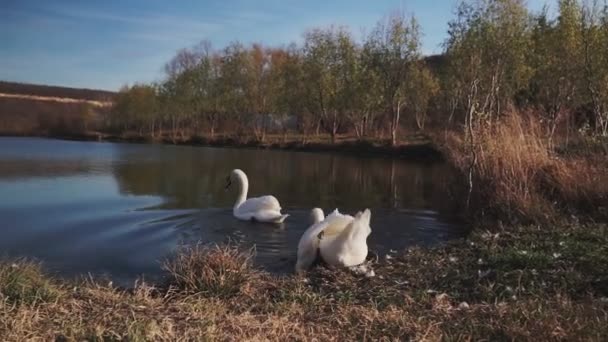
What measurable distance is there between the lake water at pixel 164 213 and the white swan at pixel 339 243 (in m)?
0.61

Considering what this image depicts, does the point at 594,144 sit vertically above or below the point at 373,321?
above

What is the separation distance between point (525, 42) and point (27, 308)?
107ft

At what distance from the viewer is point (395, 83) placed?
4991cm

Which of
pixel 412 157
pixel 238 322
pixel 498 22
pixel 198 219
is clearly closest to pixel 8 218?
pixel 198 219

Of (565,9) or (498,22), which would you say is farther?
(498,22)

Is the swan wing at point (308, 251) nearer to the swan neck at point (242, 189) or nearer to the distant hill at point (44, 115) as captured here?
the swan neck at point (242, 189)

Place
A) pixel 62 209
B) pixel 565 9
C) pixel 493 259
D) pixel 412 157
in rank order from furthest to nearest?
pixel 412 157
pixel 565 9
pixel 62 209
pixel 493 259

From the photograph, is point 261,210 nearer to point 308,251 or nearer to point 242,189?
point 242,189

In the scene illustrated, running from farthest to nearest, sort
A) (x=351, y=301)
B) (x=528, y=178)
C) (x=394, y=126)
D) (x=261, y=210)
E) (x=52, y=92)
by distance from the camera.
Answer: (x=52, y=92) → (x=394, y=126) → (x=261, y=210) → (x=528, y=178) → (x=351, y=301)

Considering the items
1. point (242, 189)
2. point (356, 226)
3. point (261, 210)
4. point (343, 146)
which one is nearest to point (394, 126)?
point (343, 146)

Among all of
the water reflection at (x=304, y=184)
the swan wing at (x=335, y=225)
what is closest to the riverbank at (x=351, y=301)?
the swan wing at (x=335, y=225)

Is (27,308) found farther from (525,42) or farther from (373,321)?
(525,42)

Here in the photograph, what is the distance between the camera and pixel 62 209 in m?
14.8

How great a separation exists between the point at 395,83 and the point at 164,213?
38059 millimetres
